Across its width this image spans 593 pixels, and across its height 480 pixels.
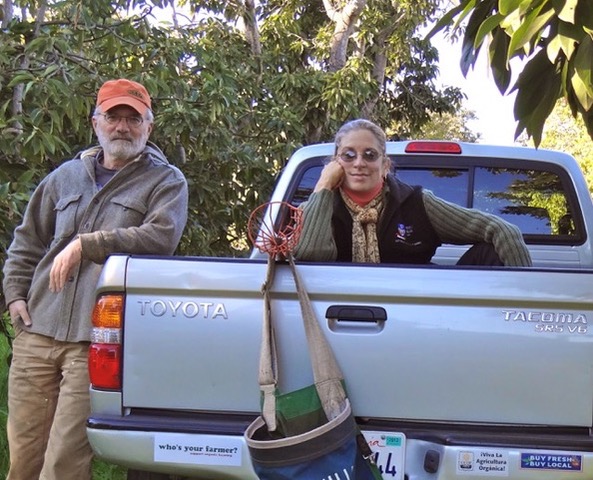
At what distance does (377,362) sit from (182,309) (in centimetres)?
69

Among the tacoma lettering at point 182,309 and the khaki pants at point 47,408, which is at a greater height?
the tacoma lettering at point 182,309

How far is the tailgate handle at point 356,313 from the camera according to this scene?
2828mm

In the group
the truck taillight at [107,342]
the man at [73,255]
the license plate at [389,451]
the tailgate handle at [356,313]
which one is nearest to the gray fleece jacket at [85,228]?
the man at [73,255]

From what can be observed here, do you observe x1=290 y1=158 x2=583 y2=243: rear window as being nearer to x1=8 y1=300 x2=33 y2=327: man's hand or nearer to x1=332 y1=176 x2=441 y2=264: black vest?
x1=332 y1=176 x2=441 y2=264: black vest

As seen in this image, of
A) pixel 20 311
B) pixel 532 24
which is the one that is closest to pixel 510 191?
pixel 20 311

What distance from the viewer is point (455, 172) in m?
4.95

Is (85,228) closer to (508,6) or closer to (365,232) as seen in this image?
(365,232)

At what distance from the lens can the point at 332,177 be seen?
3559 millimetres

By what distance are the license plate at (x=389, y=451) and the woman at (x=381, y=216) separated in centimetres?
90

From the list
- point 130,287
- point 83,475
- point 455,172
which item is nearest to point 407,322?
point 130,287

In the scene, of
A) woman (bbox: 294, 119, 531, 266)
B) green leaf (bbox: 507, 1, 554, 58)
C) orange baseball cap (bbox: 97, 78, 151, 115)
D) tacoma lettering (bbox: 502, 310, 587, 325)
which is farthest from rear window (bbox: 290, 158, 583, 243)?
green leaf (bbox: 507, 1, 554, 58)

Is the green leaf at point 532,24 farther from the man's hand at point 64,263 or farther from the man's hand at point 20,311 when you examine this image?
the man's hand at point 20,311

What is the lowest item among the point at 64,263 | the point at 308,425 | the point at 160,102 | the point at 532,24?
the point at 308,425

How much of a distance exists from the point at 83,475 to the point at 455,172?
2.76 metres
